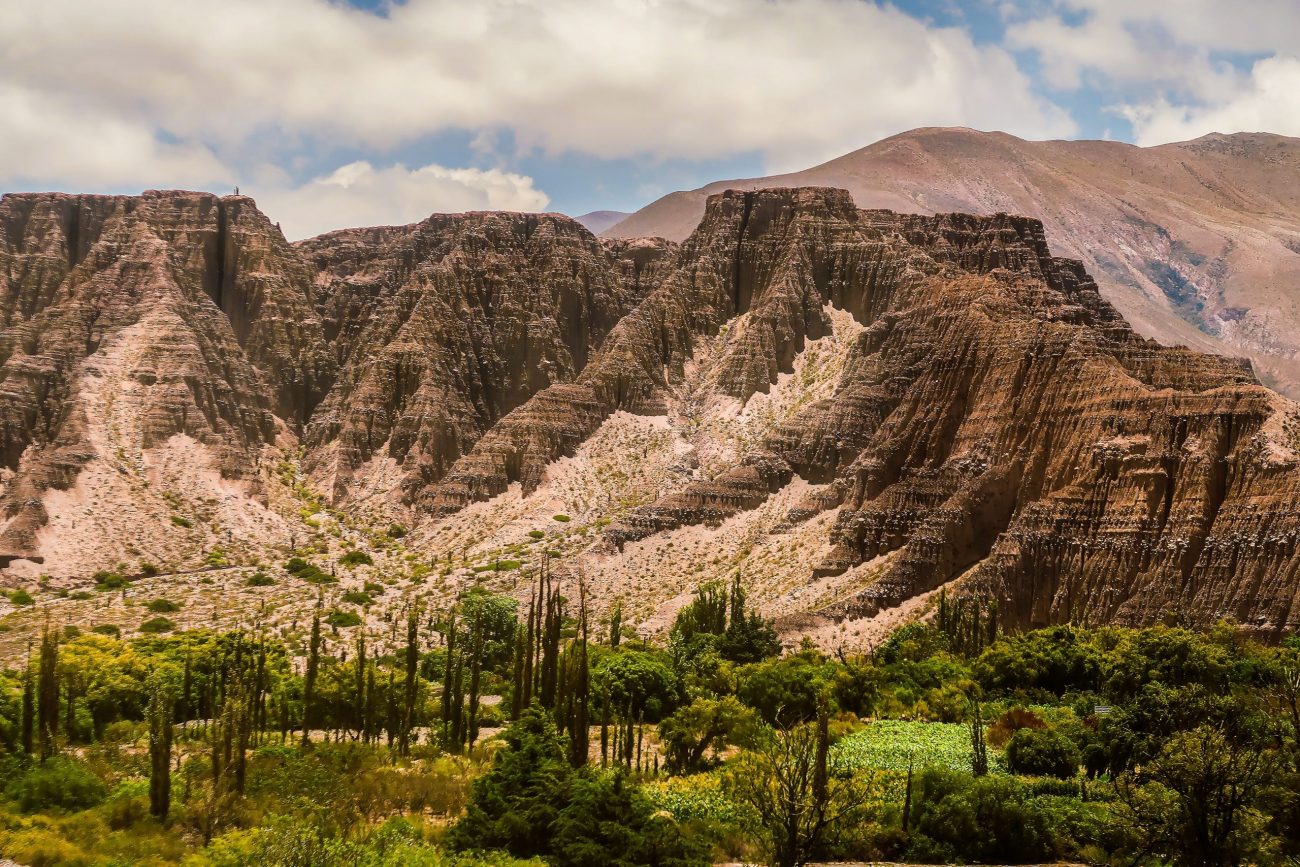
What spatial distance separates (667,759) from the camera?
56.0 m

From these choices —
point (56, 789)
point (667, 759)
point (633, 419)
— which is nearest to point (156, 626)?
point (667, 759)

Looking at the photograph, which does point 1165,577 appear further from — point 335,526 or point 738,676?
point 335,526

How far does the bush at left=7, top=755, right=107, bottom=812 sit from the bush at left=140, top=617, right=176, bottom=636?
175 ft

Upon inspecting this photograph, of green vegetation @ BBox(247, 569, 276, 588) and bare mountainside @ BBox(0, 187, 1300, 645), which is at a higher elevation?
bare mountainside @ BBox(0, 187, 1300, 645)

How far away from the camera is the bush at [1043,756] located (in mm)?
53000

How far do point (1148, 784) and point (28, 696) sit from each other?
3947 centimetres

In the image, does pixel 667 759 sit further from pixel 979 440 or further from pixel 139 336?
pixel 139 336

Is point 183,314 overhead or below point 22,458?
overhead

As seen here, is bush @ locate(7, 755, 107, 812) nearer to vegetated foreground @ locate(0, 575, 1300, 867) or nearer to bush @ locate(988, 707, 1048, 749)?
vegetated foreground @ locate(0, 575, 1300, 867)

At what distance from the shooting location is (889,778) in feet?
164

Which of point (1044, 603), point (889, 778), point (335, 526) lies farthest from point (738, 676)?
point (335, 526)

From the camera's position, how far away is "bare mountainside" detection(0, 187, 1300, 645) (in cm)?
8538

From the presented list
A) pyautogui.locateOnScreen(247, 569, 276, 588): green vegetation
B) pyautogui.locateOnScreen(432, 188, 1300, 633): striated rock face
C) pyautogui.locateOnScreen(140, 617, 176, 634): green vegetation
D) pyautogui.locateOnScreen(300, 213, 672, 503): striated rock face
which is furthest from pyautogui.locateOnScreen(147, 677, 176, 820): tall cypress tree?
pyautogui.locateOnScreen(300, 213, 672, 503): striated rock face

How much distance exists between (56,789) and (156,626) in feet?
184
